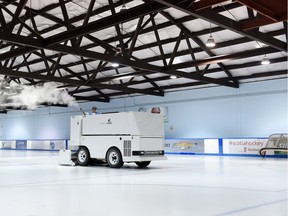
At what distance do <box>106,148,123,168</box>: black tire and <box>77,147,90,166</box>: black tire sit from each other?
3.84 ft

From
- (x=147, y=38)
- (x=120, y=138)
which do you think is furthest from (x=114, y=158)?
(x=147, y=38)

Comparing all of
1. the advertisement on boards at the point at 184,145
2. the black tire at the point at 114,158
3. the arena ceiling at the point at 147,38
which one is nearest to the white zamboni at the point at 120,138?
the black tire at the point at 114,158

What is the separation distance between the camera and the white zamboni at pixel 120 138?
489 inches

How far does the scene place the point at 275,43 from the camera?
42.1ft

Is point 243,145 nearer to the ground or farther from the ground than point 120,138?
nearer to the ground

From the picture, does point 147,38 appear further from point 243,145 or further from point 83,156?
point 243,145

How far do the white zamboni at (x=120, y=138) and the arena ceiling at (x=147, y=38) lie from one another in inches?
112

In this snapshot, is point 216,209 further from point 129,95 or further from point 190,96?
point 129,95

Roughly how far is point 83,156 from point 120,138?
2.30 metres

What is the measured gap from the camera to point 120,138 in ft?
41.6

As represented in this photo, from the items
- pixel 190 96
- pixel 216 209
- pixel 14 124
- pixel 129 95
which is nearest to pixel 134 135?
pixel 216 209

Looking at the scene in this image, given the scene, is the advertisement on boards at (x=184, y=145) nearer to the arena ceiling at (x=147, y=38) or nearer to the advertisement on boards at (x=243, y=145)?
the advertisement on boards at (x=243, y=145)

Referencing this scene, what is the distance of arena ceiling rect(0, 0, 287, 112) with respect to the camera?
993cm

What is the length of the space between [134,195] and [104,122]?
702cm
